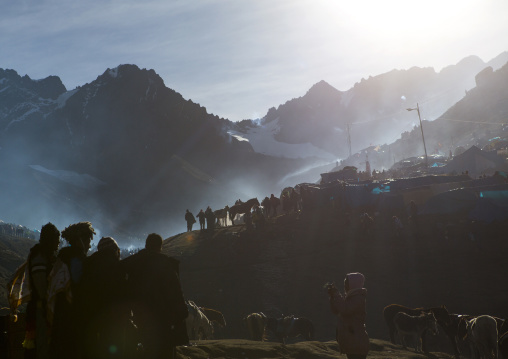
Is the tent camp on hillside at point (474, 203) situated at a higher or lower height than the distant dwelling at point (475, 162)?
lower

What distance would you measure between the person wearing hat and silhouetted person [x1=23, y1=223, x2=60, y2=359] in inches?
21.0

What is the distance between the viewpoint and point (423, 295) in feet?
80.1

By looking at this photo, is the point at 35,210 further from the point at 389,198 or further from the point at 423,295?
the point at 423,295

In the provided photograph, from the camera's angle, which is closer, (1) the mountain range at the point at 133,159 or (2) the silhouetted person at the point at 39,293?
(2) the silhouetted person at the point at 39,293

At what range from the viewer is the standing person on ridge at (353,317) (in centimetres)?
713

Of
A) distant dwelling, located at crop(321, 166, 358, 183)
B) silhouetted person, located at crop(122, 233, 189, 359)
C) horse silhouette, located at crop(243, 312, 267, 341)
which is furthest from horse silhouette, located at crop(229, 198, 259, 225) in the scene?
silhouetted person, located at crop(122, 233, 189, 359)

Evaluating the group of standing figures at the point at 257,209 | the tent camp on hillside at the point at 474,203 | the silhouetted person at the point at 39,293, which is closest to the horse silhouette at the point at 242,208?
the group of standing figures at the point at 257,209

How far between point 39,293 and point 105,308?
0.86m

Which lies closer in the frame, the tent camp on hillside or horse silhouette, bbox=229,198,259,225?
the tent camp on hillside

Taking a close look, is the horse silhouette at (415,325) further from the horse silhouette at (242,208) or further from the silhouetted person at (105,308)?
the horse silhouette at (242,208)

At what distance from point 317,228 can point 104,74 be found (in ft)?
524

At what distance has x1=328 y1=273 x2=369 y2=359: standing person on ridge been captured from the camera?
713 cm

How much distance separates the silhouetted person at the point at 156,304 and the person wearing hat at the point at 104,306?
20 centimetres

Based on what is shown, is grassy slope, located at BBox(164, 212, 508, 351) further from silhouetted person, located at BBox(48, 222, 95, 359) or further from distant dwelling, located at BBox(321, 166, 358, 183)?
distant dwelling, located at BBox(321, 166, 358, 183)
